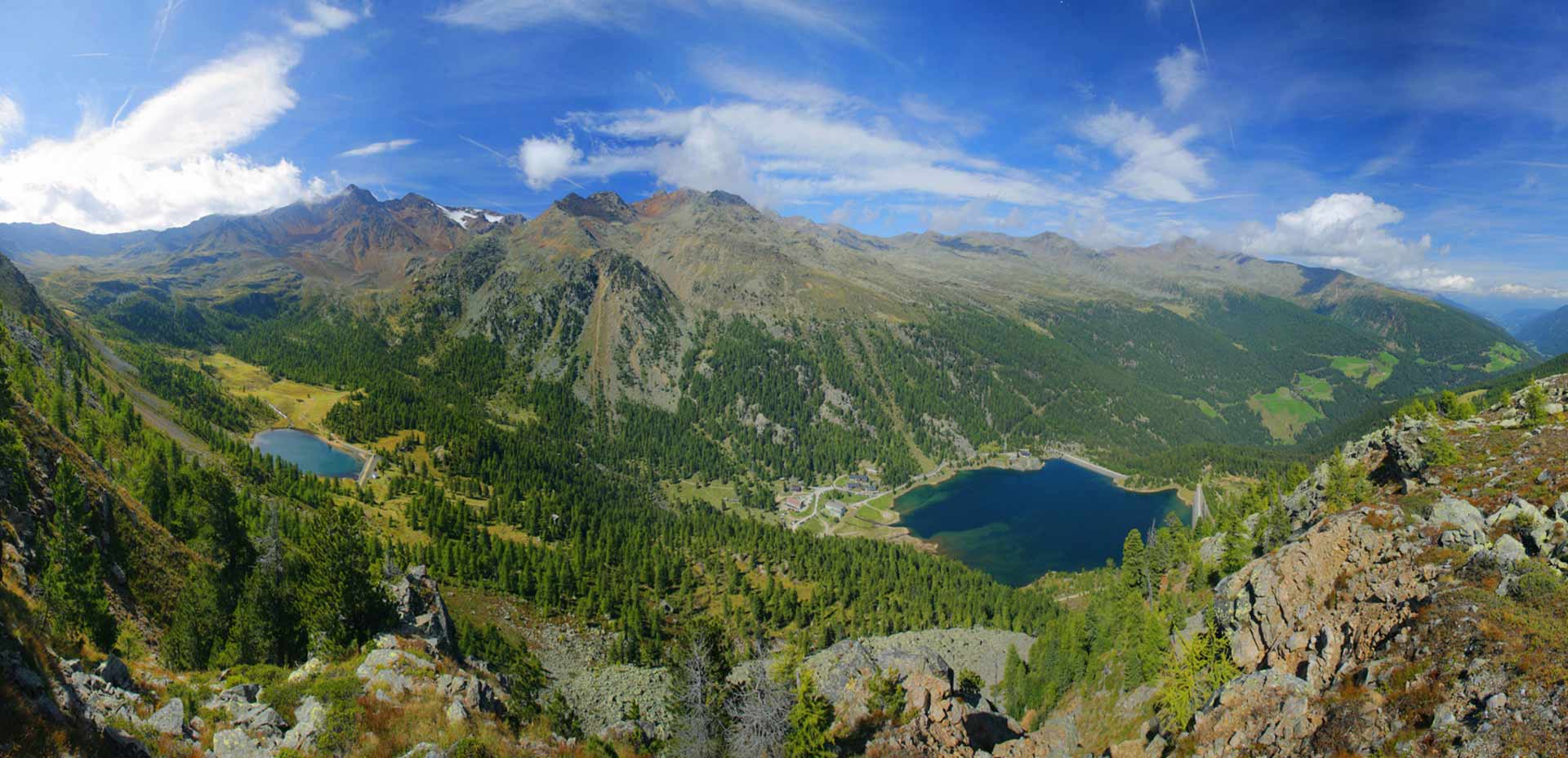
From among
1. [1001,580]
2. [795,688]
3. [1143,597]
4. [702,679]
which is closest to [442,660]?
[702,679]

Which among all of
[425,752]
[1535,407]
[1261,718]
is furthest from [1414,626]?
[425,752]

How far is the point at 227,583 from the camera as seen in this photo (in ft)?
123

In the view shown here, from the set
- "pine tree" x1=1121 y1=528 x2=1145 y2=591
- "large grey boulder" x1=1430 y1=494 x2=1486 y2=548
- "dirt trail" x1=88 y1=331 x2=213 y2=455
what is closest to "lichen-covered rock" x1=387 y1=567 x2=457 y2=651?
"large grey boulder" x1=1430 y1=494 x2=1486 y2=548

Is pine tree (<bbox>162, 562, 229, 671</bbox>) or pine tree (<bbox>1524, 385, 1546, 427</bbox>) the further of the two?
pine tree (<bbox>1524, 385, 1546, 427</bbox>)

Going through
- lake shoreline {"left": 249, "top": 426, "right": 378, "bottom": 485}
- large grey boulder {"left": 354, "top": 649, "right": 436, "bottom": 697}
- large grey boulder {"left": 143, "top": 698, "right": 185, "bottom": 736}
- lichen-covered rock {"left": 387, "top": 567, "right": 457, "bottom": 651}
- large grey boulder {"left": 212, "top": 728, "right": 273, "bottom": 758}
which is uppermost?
large grey boulder {"left": 143, "top": 698, "right": 185, "bottom": 736}

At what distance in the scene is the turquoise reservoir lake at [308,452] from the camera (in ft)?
442

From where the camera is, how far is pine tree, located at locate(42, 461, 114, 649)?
28.5 meters

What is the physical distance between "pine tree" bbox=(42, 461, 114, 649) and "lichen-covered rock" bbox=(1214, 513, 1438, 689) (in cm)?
5947

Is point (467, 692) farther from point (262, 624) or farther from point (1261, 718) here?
point (1261, 718)

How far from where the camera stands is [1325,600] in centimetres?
3622

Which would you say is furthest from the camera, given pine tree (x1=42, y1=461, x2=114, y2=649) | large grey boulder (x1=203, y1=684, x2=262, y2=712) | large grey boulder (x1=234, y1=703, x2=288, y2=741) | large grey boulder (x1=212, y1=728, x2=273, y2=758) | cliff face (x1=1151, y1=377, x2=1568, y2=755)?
pine tree (x1=42, y1=461, x2=114, y2=649)

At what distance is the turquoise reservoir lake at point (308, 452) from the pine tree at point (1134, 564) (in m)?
146

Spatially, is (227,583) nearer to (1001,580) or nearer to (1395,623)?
(1395,623)

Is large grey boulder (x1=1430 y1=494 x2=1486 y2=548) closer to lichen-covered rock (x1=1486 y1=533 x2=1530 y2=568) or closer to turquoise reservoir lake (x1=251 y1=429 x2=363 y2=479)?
lichen-covered rock (x1=1486 y1=533 x2=1530 y2=568)
